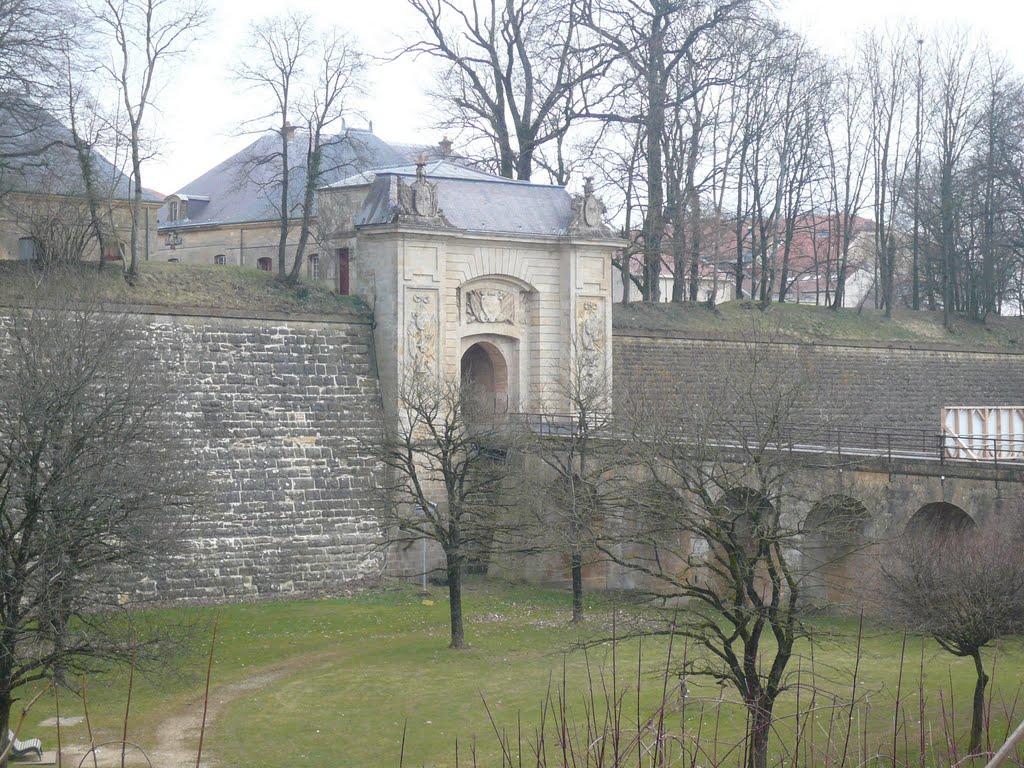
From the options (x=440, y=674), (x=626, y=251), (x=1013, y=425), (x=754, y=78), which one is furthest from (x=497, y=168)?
(x=440, y=674)

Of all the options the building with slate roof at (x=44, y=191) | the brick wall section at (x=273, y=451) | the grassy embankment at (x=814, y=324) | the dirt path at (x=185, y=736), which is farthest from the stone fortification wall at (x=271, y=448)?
the grassy embankment at (x=814, y=324)

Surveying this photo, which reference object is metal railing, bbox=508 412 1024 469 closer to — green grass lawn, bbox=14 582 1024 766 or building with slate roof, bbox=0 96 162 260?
green grass lawn, bbox=14 582 1024 766

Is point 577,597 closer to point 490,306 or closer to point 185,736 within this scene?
point 185,736

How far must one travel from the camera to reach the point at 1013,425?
2791 cm

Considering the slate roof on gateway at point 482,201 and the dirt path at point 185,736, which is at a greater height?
the slate roof on gateway at point 482,201

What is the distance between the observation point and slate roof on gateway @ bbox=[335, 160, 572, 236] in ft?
106

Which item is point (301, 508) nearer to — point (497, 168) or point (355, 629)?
point (355, 629)

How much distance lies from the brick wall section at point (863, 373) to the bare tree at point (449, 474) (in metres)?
5.10

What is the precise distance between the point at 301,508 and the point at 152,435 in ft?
28.6

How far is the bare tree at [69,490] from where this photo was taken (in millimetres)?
15766

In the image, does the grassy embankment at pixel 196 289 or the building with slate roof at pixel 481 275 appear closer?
the grassy embankment at pixel 196 289

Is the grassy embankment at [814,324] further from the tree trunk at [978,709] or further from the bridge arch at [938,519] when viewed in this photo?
the tree trunk at [978,709]

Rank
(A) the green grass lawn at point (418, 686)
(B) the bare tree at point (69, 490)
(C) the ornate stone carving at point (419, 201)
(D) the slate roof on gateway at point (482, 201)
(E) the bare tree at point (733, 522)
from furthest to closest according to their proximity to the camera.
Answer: (D) the slate roof on gateway at point (482, 201)
(C) the ornate stone carving at point (419, 201)
(A) the green grass lawn at point (418, 686)
(E) the bare tree at point (733, 522)
(B) the bare tree at point (69, 490)

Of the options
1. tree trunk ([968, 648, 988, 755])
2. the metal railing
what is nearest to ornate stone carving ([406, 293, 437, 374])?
the metal railing
